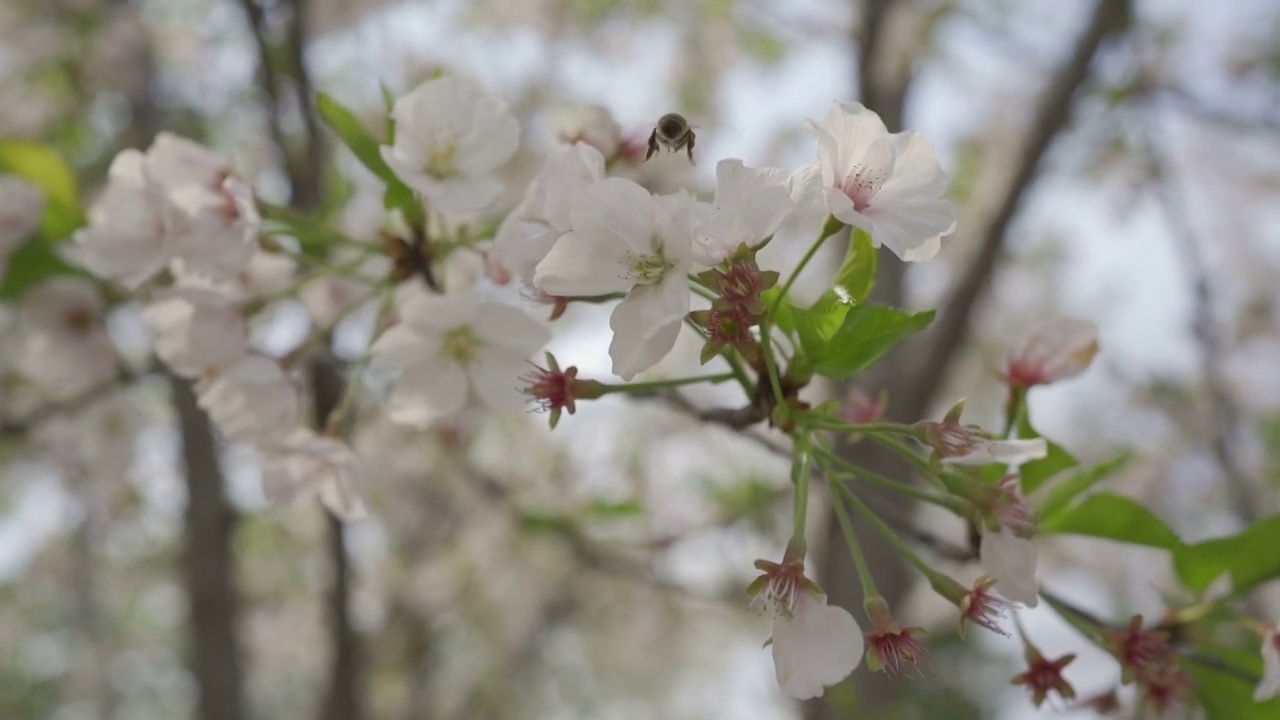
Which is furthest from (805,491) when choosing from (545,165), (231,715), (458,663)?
(458,663)

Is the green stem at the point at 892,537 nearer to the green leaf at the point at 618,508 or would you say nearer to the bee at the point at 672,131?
the bee at the point at 672,131

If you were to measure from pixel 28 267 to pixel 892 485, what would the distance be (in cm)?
146

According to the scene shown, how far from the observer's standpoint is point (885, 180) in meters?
0.88

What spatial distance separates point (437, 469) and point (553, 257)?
2884 mm

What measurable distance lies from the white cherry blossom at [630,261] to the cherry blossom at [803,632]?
0.72 feet

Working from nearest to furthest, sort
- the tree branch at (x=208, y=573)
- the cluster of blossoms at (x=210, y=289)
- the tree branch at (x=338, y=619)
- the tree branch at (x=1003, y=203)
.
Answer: the cluster of blossoms at (x=210, y=289), the tree branch at (x=338, y=619), the tree branch at (x=1003, y=203), the tree branch at (x=208, y=573)

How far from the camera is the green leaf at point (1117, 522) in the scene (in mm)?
1064

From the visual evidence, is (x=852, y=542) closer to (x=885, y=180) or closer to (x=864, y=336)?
(x=864, y=336)

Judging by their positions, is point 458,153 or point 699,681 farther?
point 699,681

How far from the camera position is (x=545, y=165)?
3.15 feet

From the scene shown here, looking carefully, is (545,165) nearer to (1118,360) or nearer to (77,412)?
(77,412)

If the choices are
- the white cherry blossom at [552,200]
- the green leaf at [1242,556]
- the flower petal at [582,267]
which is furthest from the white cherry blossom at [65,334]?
the green leaf at [1242,556]

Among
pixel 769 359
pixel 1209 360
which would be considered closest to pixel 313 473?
pixel 769 359

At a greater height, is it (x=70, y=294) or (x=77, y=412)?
(x=70, y=294)
